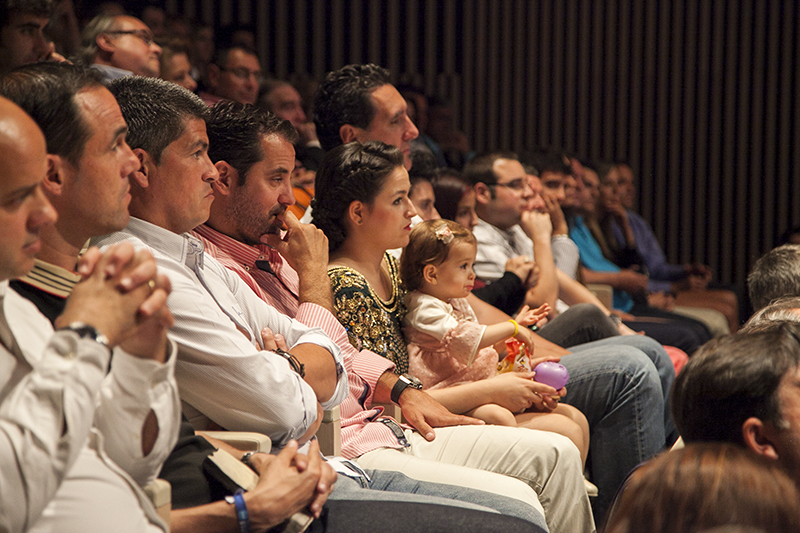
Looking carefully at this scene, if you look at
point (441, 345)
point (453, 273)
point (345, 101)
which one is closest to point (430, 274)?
point (453, 273)

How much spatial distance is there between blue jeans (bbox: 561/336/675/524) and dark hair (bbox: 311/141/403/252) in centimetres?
87

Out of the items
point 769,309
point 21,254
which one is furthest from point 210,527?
point 769,309

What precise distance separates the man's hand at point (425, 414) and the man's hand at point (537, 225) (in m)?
1.41

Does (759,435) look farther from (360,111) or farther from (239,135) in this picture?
(360,111)

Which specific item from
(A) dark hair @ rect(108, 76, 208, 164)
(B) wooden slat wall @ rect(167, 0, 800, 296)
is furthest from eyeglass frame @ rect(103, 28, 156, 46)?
(B) wooden slat wall @ rect(167, 0, 800, 296)

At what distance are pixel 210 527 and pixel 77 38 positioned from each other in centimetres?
360

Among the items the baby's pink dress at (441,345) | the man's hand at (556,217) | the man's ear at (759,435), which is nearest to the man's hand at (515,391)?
the baby's pink dress at (441,345)

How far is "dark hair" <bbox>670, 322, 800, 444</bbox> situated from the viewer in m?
1.23

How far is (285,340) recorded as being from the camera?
5.72ft

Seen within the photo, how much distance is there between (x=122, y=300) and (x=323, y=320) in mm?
854

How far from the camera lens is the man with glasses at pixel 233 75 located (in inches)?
156

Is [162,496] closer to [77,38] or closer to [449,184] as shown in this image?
[449,184]

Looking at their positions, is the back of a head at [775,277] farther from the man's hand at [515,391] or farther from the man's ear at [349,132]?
the man's ear at [349,132]

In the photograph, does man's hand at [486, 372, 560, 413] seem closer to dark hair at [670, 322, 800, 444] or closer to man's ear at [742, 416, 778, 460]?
dark hair at [670, 322, 800, 444]
